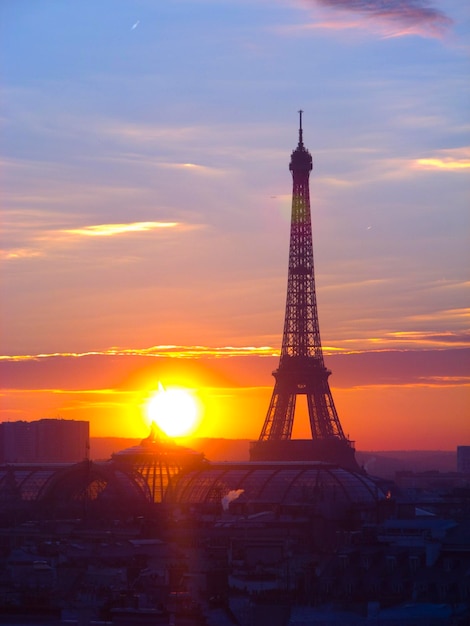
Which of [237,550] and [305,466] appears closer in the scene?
[237,550]

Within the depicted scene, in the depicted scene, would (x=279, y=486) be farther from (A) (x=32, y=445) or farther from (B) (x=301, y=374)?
(A) (x=32, y=445)

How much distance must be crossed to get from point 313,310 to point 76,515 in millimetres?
32156

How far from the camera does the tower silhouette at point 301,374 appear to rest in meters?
130

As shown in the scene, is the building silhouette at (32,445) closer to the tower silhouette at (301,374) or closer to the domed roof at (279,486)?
the tower silhouette at (301,374)

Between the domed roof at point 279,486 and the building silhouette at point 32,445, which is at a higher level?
the building silhouette at point 32,445

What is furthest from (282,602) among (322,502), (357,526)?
(322,502)

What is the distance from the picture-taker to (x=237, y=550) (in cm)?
7369

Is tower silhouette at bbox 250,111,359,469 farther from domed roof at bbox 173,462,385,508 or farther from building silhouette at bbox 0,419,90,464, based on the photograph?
building silhouette at bbox 0,419,90,464

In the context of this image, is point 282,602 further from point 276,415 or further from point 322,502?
point 276,415

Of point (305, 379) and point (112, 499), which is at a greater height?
point (305, 379)

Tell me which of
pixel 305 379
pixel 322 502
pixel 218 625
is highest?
pixel 305 379

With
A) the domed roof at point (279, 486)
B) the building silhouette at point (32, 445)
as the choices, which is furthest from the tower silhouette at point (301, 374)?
the building silhouette at point (32, 445)

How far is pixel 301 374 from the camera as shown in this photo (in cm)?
13000

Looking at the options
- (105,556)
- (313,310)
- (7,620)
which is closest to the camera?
(7,620)
